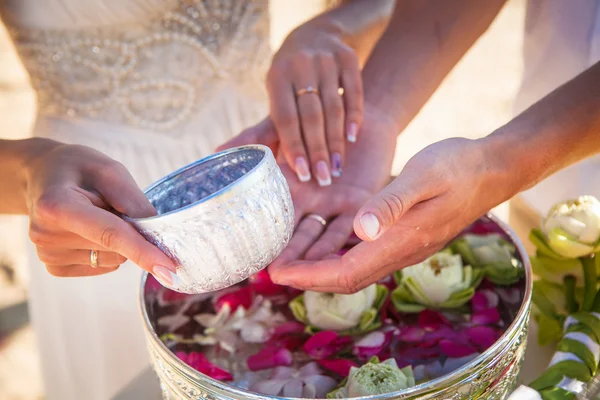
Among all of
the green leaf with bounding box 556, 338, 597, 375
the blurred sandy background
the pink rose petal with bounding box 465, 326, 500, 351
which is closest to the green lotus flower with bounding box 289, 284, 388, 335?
the pink rose petal with bounding box 465, 326, 500, 351

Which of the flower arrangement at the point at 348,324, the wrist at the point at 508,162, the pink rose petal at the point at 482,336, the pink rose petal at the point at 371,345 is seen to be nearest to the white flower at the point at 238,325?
the flower arrangement at the point at 348,324

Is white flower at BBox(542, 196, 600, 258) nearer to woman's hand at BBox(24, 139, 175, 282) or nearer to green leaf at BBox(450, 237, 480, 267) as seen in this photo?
green leaf at BBox(450, 237, 480, 267)

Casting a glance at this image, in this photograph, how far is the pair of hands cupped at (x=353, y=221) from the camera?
0.61 meters

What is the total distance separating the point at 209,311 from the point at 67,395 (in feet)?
2.57

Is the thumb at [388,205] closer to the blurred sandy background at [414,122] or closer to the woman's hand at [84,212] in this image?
the woman's hand at [84,212]

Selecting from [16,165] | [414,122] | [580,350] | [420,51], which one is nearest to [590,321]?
[580,350]

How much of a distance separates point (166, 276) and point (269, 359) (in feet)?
0.51

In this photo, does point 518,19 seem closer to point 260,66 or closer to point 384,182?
point 260,66

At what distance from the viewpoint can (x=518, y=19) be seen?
4.05 metres

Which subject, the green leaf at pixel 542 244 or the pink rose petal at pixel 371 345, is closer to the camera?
the pink rose petal at pixel 371 345

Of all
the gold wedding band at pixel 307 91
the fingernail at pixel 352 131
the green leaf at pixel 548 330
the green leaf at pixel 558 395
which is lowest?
the green leaf at pixel 548 330

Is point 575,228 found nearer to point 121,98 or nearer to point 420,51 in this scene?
point 420,51

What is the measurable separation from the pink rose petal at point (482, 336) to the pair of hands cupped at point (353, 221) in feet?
0.37

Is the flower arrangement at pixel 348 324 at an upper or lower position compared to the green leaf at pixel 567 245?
lower
